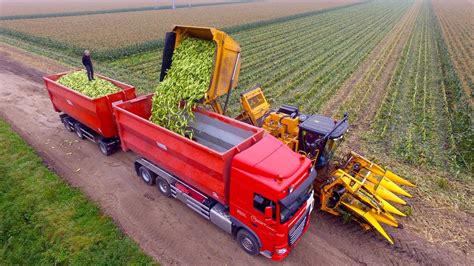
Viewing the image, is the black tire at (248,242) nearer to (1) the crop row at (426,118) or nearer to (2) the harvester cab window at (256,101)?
(2) the harvester cab window at (256,101)

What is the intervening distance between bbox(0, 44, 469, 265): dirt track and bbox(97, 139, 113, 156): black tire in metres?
0.23

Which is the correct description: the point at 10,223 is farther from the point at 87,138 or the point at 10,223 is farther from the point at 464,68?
the point at 464,68

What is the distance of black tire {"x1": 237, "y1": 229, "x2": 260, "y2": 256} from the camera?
23.7 ft

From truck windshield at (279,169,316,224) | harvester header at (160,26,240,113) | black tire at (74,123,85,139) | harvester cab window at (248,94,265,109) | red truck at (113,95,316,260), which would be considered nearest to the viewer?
truck windshield at (279,169,316,224)

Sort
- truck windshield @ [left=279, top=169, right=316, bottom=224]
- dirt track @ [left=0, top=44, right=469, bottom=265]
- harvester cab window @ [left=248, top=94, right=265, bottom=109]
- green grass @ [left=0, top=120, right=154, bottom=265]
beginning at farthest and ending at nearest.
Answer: harvester cab window @ [left=248, top=94, right=265, bottom=109] < dirt track @ [left=0, top=44, right=469, bottom=265] < green grass @ [left=0, top=120, right=154, bottom=265] < truck windshield @ [left=279, top=169, right=316, bottom=224]

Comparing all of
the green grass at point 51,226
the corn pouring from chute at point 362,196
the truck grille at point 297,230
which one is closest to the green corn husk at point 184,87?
the green grass at point 51,226

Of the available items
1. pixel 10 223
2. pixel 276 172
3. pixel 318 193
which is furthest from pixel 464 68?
pixel 10 223

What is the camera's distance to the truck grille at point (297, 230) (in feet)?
22.7

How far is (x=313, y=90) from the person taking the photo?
1778 cm


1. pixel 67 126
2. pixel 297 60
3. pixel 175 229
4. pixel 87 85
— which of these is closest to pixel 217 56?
pixel 175 229

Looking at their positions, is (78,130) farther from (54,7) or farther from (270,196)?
(54,7)

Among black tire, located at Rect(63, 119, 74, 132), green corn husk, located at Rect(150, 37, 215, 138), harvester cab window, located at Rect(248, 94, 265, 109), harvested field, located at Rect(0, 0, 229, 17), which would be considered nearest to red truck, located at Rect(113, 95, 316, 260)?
green corn husk, located at Rect(150, 37, 215, 138)

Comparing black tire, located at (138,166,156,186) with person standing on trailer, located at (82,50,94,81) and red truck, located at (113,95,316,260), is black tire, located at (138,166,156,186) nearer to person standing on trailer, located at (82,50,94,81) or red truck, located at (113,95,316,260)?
red truck, located at (113,95,316,260)

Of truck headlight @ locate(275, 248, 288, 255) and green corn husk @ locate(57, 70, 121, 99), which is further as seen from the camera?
green corn husk @ locate(57, 70, 121, 99)
